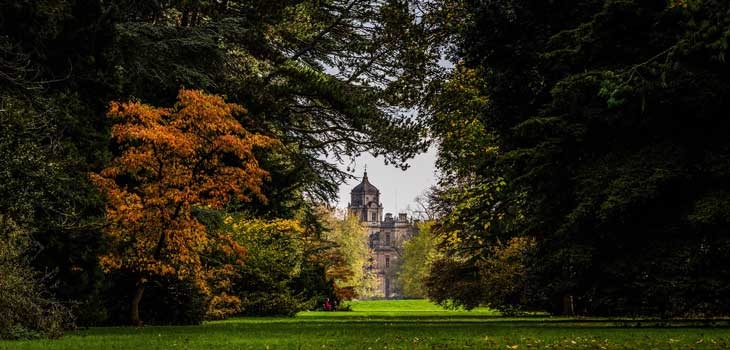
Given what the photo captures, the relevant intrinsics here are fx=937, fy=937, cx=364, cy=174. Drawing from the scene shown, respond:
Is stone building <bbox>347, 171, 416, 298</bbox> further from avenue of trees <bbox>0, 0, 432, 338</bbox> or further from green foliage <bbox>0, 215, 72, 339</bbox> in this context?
green foliage <bbox>0, 215, 72, 339</bbox>

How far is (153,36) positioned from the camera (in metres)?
21.5

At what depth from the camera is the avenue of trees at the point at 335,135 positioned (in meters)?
15.4

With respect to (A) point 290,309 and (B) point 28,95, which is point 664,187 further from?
(A) point 290,309

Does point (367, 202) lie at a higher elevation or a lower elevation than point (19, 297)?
higher

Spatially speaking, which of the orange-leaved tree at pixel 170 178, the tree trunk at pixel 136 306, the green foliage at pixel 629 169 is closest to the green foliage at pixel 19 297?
the orange-leaved tree at pixel 170 178

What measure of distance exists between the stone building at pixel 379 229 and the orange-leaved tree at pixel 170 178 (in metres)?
137

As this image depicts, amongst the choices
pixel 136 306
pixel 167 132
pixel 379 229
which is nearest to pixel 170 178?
pixel 167 132

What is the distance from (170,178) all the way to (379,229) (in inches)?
5844

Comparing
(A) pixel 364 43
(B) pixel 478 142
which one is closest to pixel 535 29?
(B) pixel 478 142

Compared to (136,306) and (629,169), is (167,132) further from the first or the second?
(629,169)

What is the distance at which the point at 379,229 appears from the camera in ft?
552

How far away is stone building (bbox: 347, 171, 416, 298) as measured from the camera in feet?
535

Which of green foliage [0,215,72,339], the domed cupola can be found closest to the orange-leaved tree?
green foliage [0,215,72,339]

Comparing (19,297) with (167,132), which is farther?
(167,132)
